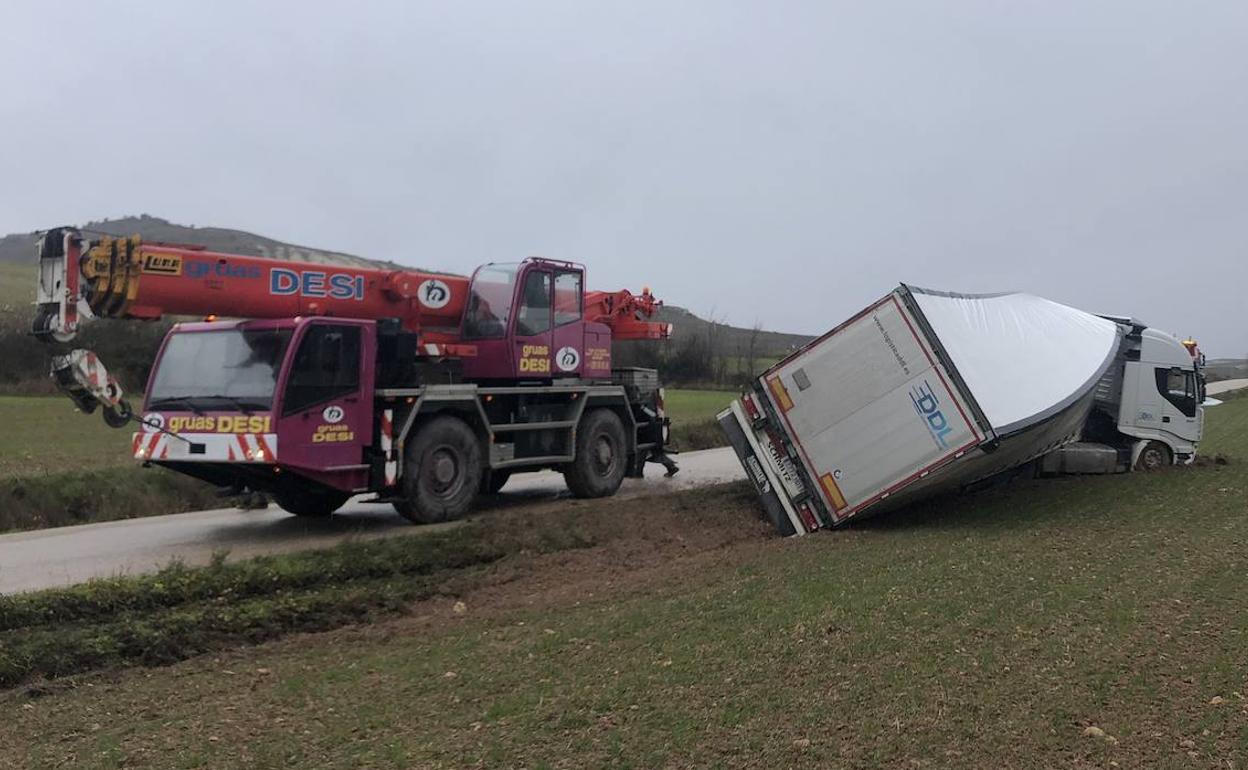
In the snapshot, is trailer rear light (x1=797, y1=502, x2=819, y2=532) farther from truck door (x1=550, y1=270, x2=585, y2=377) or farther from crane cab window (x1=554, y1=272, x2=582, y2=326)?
crane cab window (x1=554, y1=272, x2=582, y2=326)

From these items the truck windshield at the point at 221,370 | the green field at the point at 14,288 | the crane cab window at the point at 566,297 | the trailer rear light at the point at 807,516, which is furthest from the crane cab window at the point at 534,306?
the green field at the point at 14,288

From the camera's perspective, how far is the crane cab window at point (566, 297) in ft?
47.3

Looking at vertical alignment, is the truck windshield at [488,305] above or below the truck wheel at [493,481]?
above

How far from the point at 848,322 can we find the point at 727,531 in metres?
2.91

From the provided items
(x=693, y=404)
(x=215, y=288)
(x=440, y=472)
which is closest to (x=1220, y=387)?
(x=693, y=404)

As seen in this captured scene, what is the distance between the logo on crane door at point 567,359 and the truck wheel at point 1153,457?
10380mm

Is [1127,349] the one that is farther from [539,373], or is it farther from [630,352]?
[630,352]

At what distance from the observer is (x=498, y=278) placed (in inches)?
548

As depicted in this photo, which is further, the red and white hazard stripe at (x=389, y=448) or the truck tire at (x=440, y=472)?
the truck tire at (x=440, y=472)

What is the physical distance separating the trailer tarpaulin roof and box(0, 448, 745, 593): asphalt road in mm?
5504

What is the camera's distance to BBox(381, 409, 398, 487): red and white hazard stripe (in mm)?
11766

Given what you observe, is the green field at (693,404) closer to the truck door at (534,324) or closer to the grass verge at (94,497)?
the truck door at (534,324)

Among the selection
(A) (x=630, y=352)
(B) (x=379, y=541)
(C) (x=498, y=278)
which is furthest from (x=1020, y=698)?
(A) (x=630, y=352)

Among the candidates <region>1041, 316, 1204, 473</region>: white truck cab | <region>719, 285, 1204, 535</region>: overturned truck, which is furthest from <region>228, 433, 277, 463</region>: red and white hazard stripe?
<region>1041, 316, 1204, 473</region>: white truck cab
